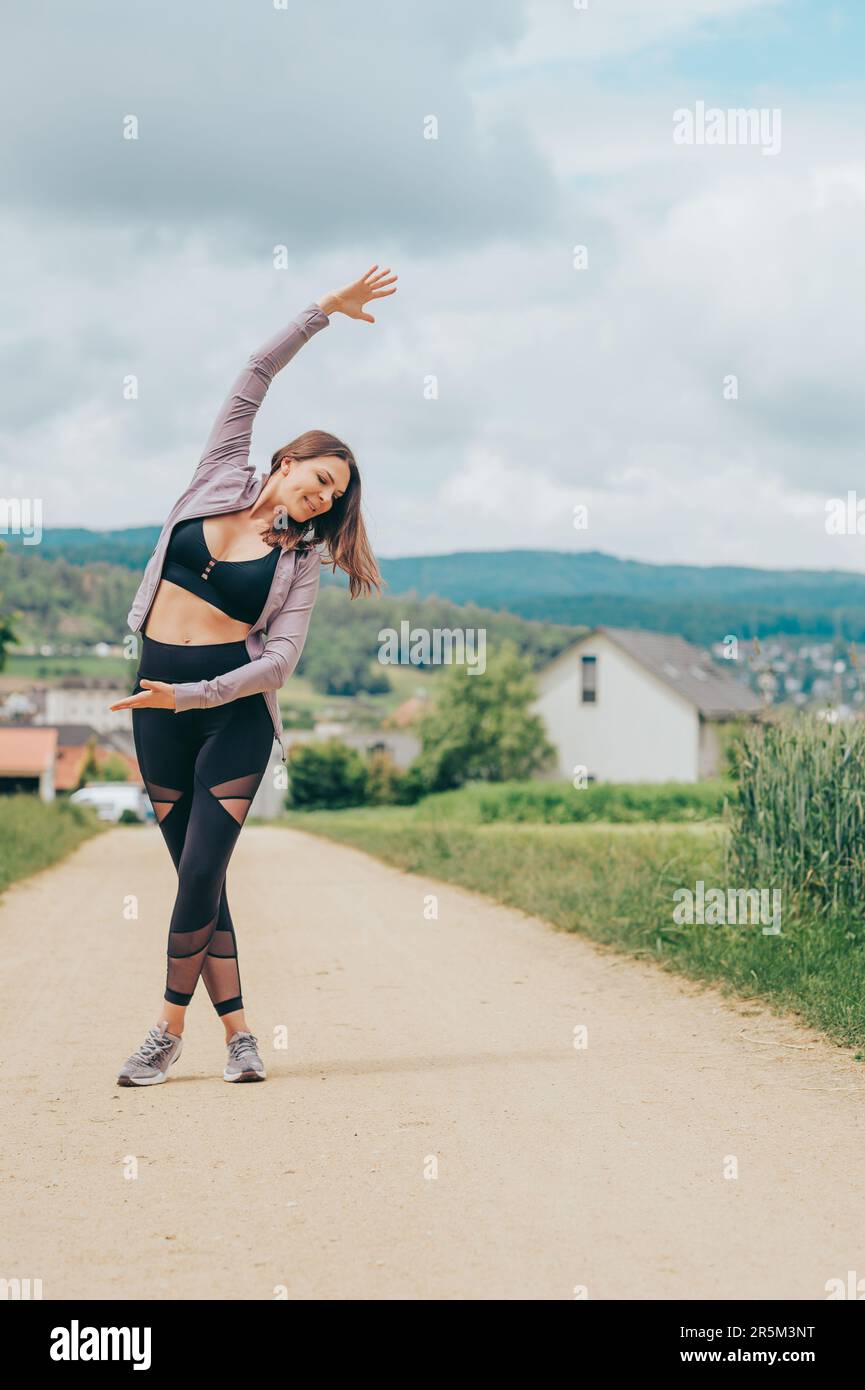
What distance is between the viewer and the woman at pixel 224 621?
207 inches

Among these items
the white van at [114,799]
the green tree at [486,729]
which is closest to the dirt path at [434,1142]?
the green tree at [486,729]

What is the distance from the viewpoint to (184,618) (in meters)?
5.29

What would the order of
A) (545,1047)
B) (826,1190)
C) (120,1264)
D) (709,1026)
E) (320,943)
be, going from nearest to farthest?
(120,1264) → (826,1190) → (545,1047) → (709,1026) → (320,943)

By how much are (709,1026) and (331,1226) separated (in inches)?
133

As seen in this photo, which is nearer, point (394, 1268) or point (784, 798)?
point (394, 1268)

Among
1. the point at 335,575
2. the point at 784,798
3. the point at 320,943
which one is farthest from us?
the point at 320,943

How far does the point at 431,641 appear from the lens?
18406 millimetres

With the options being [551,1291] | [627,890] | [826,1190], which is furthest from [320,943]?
[551,1291]

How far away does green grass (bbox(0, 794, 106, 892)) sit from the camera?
51.9 ft

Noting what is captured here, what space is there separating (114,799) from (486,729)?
88.9ft

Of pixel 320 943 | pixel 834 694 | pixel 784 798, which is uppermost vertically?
pixel 834 694

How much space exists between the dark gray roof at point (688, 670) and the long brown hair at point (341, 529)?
52.0 metres

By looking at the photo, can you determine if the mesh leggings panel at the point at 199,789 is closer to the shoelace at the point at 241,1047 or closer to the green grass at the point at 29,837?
the shoelace at the point at 241,1047

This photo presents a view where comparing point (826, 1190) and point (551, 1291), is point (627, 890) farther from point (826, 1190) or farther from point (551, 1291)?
point (551, 1291)
